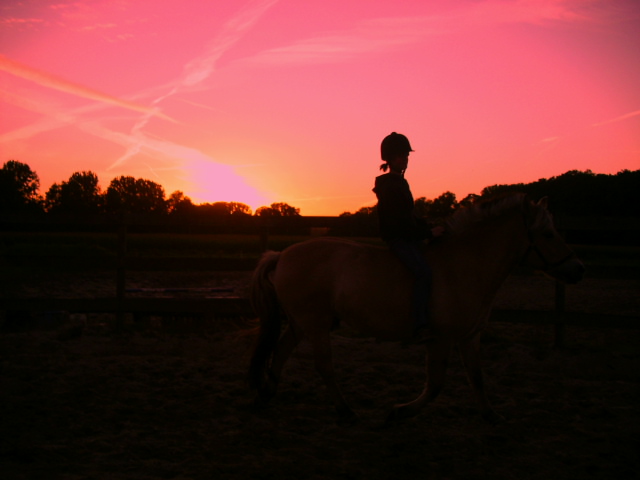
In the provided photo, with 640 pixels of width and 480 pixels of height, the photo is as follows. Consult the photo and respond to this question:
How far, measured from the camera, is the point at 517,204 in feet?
12.9

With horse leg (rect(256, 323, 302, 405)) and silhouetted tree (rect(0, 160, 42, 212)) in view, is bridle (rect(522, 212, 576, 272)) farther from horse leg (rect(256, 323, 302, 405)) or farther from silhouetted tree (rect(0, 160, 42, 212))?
silhouetted tree (rect(0, 160, 42, 212))

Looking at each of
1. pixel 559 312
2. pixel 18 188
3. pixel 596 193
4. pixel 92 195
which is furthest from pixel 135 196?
pixel 559 312

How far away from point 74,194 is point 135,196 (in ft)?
30.5

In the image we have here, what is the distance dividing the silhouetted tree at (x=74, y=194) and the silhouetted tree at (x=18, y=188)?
Answer: 116 inches

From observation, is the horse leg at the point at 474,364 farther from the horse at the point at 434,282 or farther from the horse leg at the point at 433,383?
the horse leg at the point at 433,383

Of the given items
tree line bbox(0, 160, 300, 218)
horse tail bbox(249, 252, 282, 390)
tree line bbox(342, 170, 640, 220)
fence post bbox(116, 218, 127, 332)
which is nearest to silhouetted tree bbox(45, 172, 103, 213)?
tree line bbox(0, 160, 300, 218)

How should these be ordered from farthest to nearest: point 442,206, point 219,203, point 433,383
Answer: point 219,203, point 442,206, point 433,383

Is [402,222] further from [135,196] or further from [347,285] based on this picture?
[135,196]

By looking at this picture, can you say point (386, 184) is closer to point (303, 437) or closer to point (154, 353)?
point (303, 437)

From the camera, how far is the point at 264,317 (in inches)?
170

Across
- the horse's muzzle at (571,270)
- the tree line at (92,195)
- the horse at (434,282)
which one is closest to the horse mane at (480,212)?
the horse at (434,282)

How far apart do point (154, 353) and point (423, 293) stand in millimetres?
3868

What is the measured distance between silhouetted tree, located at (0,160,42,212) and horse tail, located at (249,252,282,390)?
57.8 meters

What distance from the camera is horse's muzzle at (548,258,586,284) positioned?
12.3ft
